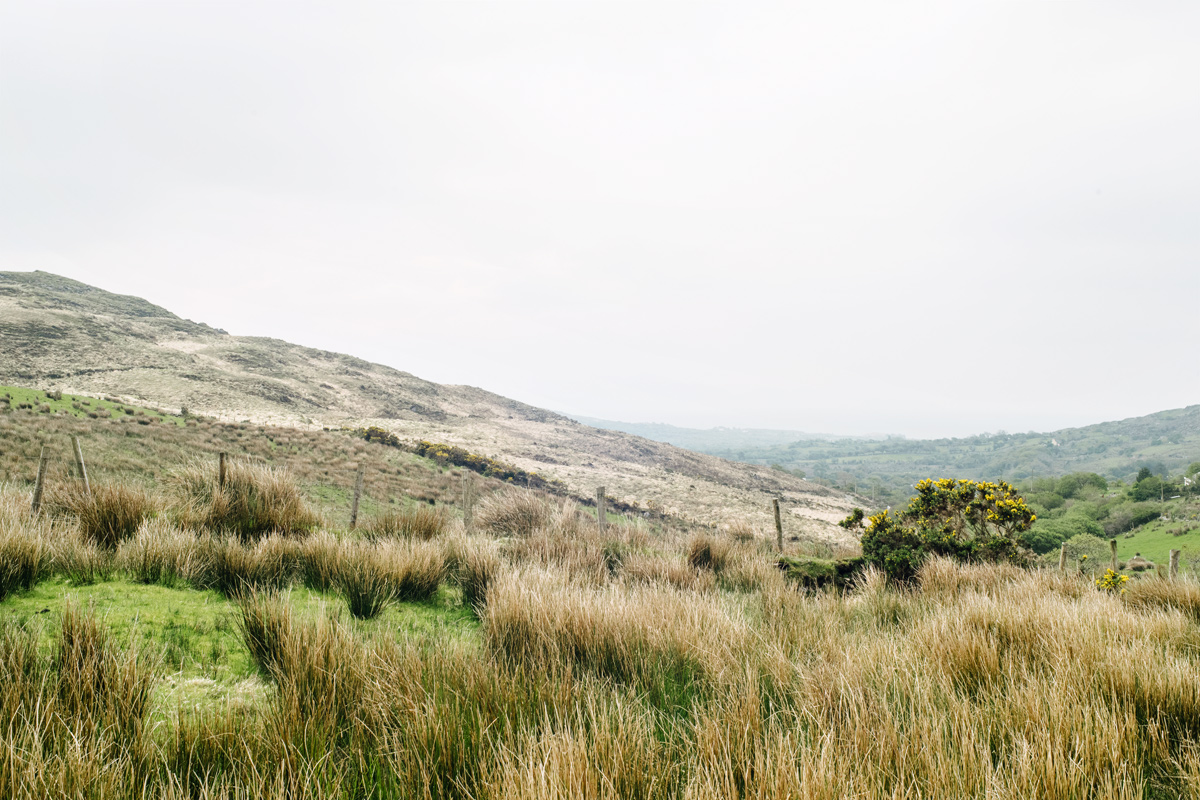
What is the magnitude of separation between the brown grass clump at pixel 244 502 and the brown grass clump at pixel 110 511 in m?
0.40

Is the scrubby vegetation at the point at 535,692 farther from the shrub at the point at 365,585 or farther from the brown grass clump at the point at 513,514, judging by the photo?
the brown grass clump at the point at 513,514

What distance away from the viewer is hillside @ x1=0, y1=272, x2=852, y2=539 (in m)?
39.4

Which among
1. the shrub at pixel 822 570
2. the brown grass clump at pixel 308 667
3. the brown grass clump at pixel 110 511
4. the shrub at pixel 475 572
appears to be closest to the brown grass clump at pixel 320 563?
the shrub at pixel 475 572

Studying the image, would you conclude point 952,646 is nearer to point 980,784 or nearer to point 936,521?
point 980,784

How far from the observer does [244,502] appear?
7.21m

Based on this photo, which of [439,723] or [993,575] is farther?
[993,575]

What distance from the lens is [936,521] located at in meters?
11.0

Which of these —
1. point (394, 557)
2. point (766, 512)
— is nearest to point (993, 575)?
point (394, 557)

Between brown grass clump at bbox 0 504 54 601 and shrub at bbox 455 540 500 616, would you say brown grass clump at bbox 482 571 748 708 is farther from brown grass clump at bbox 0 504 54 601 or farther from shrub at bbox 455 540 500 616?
brown grass clump at bbox 0 504 54 601

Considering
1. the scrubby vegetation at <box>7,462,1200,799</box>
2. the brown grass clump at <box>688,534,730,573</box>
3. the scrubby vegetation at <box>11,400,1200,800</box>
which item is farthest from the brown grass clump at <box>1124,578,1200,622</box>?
the brown grass clump at <box>688,534,730,573</box>

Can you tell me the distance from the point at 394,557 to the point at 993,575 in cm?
813

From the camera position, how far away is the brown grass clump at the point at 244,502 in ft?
22.1

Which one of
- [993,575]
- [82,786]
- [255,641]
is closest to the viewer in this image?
[82,786]

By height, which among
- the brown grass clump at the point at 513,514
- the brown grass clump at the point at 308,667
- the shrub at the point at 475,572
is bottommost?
the brown grass clump at the point at 513,514
